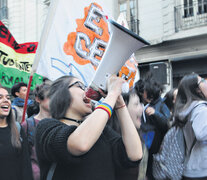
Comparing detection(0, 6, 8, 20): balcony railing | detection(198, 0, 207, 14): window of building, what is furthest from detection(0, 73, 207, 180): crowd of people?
detection(0, 6, 8, 20): balcony railing

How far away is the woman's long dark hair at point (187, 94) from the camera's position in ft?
8.05

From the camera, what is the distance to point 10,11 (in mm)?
13508

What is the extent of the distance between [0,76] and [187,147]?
2679 millimetres

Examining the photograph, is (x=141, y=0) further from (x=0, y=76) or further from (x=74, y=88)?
(x=74, y=88)

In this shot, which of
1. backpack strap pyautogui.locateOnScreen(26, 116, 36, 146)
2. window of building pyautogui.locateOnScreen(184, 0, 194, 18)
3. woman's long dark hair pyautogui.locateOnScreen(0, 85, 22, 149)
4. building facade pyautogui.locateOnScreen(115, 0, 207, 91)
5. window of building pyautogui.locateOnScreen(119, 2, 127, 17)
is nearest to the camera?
woman's long dark hair pyautogui.locateOnScreen(0, 85, 22, 149)

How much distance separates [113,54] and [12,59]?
108 inches

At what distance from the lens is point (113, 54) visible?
1.39 meters

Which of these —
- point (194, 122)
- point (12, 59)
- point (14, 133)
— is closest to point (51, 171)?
point (14, 133)

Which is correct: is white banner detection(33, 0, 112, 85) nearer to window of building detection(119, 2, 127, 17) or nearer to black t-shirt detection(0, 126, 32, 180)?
black t-shirt detection(0, 126, 32, 180)

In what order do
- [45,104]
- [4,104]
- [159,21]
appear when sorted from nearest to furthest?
[4,104] → [45,104] → [159,21]

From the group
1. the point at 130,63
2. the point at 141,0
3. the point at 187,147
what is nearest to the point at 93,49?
the point at 130,63

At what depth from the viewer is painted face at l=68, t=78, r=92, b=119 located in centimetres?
160

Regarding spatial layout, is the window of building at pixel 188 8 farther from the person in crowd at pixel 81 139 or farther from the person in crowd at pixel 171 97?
the person in crowd at pixel 81 139

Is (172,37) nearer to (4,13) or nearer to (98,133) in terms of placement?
(98,133)
